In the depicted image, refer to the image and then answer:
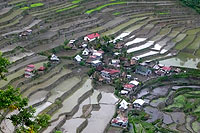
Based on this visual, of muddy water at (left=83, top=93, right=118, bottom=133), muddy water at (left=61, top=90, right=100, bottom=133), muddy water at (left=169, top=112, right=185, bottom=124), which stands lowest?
muddy water at (left=169, top=112, right=185, bottom=124)

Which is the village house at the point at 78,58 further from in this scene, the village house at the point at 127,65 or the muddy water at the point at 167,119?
the muddy water at the point at 167,119

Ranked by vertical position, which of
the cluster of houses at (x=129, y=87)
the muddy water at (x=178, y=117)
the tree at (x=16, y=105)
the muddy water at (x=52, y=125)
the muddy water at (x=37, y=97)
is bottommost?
the muddy water at (x=178, y=117)

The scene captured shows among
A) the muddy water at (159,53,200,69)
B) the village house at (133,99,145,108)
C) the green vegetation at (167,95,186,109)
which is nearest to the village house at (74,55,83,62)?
the village house at (133,99,145,108)

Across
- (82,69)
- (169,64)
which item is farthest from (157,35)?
(82,69)

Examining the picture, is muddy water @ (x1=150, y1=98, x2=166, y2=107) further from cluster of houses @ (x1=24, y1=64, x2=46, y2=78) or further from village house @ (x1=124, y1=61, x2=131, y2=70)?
cluster of houses @ (x1=24, y1=64, x2=46, y2=78)

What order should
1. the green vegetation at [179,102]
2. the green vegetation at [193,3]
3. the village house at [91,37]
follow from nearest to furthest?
the green vegetation at [179,102]
the village house at [91,37]
the green vegetation at [193,3]

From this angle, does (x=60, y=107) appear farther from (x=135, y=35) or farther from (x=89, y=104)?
(x=135, y=35)

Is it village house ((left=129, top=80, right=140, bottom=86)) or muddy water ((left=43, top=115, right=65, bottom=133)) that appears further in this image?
village house ((left=129, top=80, right=140, bottom=86))

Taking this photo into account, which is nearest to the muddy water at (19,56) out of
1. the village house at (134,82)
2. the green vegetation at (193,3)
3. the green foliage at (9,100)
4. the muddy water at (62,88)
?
the muddy water at (62,88)

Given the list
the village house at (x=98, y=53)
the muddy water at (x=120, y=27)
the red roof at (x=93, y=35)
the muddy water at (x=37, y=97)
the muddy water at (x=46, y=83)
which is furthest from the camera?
the muddy water at (x=120, y=27)
